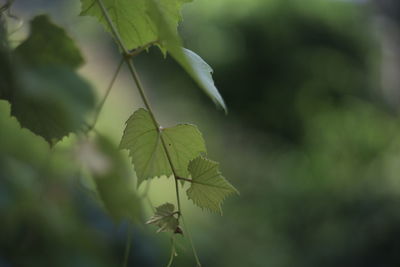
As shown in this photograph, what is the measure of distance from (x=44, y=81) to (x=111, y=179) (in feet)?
0.42

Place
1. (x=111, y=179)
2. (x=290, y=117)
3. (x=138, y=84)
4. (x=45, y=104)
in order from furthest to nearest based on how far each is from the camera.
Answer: (x=290, y=117), (x=111, y=179), (x=45, y=104), (x=138, y=84)

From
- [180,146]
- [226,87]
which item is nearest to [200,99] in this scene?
[226,87]

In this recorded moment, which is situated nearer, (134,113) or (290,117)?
(134,113)

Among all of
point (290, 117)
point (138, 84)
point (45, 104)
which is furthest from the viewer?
point (290, 117)

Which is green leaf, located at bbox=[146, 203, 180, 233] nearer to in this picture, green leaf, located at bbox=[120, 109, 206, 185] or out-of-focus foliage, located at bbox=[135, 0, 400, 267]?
green leaf, located at bbox=[120, 109, 206, 185]

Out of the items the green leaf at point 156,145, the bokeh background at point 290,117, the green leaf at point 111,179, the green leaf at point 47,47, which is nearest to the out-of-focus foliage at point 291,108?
the bokeh background at point 290,117

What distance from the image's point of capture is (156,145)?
0.38 m

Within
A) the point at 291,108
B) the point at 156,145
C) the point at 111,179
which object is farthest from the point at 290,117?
the point at 156,145

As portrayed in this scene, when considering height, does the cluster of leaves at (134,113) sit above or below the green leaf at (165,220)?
above

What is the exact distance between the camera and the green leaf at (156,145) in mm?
374

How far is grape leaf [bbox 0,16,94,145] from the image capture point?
0.47 m

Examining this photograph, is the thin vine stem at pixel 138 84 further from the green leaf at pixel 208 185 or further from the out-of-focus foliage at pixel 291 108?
the out-of-focus foliage at pixel 291 108

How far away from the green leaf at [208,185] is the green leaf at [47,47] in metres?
0.26

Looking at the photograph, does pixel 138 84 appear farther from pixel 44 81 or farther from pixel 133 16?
pixel 44 81
